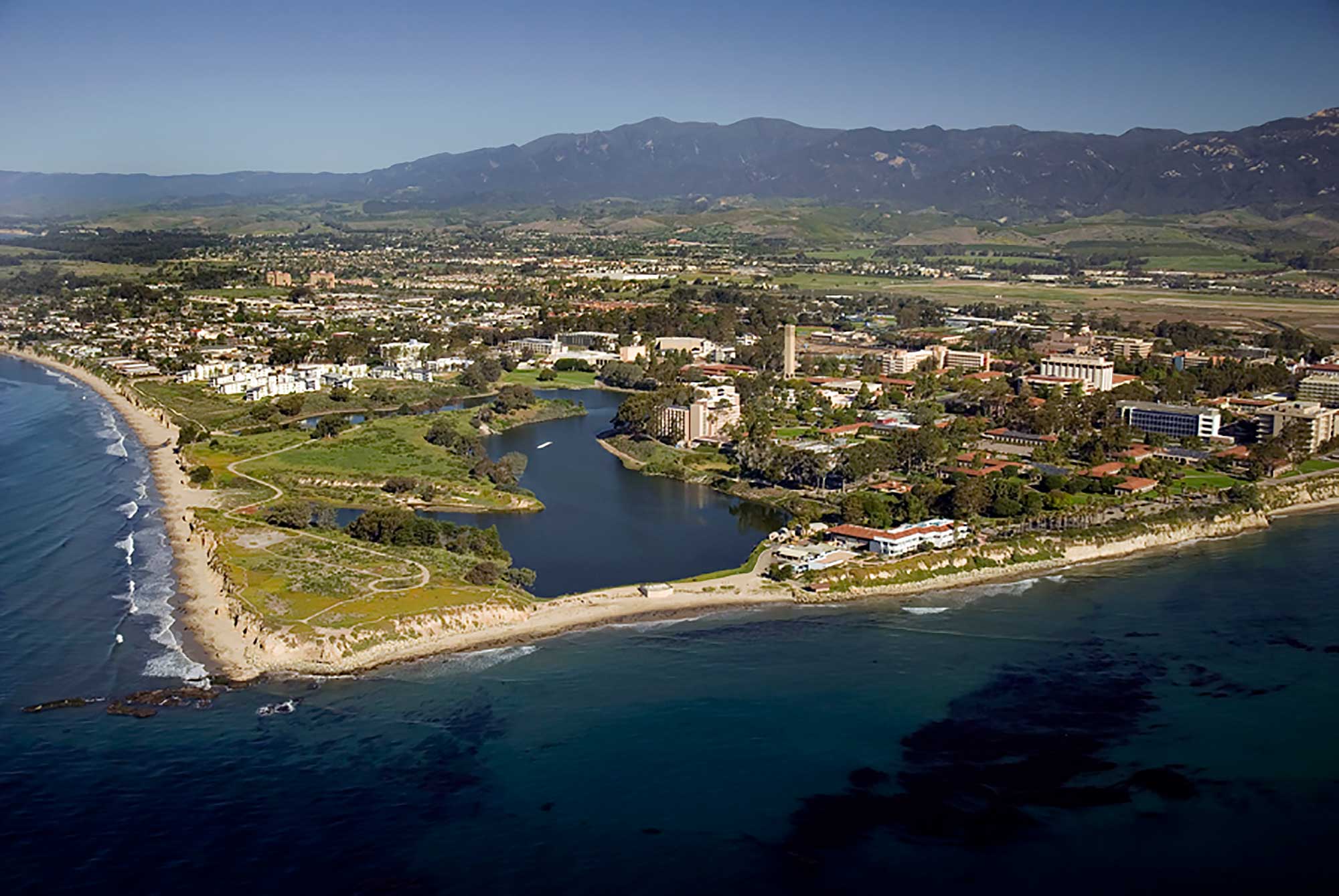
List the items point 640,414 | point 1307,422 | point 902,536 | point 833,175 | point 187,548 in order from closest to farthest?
point 902,536
point 187,548
point 1307,422
point 640,414
point 833,175

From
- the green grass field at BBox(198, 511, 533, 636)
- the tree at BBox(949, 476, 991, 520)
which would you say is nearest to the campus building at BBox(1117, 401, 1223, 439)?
the tree at BBox(949, 476, 991, 520)

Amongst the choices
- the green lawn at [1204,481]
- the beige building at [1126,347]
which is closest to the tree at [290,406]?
the green lawn at [1204,481]

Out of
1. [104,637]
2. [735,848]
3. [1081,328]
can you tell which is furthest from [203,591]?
[1081,328]

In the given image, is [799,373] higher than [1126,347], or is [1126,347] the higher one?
[1126,347]

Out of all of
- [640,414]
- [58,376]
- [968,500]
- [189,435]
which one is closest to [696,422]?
[640,414]

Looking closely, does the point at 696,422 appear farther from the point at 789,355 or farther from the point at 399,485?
the point at 789,355

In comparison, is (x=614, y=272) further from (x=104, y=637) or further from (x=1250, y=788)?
(x=1250, y=788)

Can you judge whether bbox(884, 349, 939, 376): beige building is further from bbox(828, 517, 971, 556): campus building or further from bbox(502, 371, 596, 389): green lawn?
bbox(828, 517, 971, 556): campus building
